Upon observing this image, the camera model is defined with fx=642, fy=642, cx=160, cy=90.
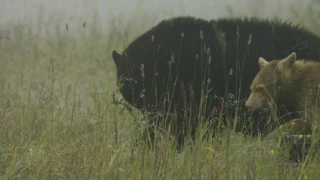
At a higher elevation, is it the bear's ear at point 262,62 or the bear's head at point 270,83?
the bear's ear at point 262,62

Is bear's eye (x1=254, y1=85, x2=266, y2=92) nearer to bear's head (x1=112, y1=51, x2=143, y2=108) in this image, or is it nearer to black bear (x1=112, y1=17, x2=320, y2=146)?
black bear (x1=112, y1=17, x2=320, y2=146)

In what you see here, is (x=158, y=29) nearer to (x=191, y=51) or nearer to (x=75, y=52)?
(x=191, y=51)

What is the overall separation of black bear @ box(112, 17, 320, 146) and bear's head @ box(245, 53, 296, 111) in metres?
0.39

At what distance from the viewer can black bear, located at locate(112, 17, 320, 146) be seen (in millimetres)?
5844

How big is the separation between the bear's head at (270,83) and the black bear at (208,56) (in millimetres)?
389

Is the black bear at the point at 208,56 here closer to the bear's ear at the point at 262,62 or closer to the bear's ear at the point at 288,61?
the bear's ear at the point at 262,62

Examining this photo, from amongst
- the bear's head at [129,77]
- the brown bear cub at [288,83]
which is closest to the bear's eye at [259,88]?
the brown bear cub at [288,83]

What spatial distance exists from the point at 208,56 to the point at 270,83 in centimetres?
82

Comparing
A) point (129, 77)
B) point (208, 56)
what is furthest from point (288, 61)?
point (129, 77)

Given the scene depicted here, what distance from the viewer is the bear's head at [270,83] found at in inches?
206

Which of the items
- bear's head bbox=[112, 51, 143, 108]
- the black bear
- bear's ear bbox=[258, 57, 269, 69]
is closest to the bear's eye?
bear's ear bbox=[258, 57, 269, 69]

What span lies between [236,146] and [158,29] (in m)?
1.91

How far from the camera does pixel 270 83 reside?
5.36 m

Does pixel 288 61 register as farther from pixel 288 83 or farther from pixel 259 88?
pixel 259 88
